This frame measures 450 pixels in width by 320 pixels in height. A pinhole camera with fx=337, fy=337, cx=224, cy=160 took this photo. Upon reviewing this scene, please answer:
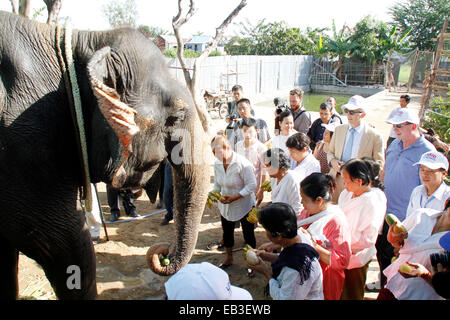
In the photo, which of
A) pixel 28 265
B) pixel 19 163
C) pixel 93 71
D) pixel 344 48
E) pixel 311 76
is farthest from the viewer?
pixel 311 76

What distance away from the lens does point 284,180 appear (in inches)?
140

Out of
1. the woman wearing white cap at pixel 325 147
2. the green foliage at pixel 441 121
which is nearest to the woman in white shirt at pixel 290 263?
the woman wearing white cap at pixel 325 147

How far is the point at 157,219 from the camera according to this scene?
5.68 metres

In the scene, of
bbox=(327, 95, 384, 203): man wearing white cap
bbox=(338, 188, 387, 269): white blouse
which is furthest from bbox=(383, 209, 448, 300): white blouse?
bbox=(327, 95, 384, 203): man wearing white cap

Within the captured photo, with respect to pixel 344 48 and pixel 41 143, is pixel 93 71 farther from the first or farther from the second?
pixel 344 48

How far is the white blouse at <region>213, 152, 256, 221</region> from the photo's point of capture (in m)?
4.04

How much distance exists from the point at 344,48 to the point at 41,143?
27.3m

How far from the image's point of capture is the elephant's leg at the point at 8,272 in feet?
7.53

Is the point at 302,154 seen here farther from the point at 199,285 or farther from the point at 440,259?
the point at 199,285

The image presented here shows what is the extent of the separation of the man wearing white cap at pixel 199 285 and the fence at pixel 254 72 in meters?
11.3

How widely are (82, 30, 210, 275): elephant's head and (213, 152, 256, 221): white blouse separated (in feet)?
5.53

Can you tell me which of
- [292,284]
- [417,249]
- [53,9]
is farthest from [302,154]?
[53,9]
